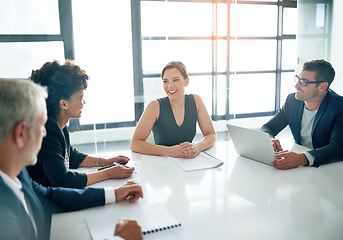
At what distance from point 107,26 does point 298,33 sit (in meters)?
3.09

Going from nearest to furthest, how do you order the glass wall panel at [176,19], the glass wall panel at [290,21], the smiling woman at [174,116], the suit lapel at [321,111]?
the suit lapel at [321,111], the smiling woman at [174,116], the glass wall panel at [176,19], the glass wall panel at [290,21]

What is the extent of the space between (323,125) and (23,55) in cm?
352

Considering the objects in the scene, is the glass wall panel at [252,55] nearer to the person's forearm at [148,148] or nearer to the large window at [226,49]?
the large window at [226,49]

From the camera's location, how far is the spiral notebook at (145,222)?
3.10ft

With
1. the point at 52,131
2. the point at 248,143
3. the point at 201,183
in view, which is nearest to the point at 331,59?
the point at 248,143

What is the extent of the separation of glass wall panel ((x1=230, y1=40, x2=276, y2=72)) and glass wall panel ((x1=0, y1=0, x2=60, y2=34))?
8.50ft

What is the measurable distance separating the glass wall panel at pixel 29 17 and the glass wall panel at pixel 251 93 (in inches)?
106

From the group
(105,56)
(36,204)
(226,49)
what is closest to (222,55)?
(226,49)

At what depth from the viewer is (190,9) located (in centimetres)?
435

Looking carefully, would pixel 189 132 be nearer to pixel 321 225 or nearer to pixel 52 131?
pixel 52 131

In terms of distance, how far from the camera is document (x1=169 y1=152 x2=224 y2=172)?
1613 millimetres

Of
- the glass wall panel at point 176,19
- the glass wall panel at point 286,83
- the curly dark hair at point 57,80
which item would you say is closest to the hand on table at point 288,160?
the curly dark hair at point 57,80

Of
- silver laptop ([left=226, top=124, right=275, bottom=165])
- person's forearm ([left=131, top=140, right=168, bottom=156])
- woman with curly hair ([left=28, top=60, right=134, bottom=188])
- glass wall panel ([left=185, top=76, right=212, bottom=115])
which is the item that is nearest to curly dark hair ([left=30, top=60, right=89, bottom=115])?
woman with curly hair ([left=28, top=60, right=134, bottom=188])

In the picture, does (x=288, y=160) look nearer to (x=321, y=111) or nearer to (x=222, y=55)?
(x=321, y=111)
